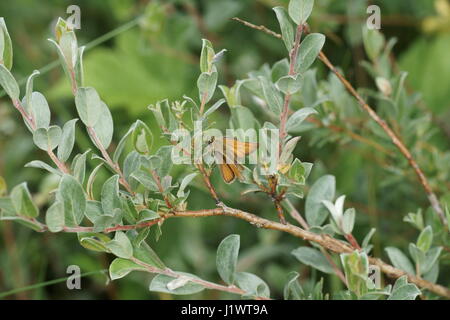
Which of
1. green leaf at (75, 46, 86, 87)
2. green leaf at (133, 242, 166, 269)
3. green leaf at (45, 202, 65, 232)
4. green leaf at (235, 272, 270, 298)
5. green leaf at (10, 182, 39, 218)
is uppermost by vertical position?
green leaf at (75, 46, 86, 87)

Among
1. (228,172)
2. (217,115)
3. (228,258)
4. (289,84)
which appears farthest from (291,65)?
(217,115)

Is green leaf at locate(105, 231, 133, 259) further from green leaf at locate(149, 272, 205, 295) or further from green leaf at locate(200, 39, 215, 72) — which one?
green leaf at locate(200, 39, 215, 72)

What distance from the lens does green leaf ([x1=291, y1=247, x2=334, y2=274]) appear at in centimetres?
80

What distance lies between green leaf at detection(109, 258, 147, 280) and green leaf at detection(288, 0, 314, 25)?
0.31 m

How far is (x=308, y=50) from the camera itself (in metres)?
0.68

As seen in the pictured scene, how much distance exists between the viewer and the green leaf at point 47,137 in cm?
64

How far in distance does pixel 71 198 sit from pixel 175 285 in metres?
0.15

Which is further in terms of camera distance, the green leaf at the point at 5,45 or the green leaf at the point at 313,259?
the green leaf at the point at 313,259

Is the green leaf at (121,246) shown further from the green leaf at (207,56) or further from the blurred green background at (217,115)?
the blurred green background at (217,115)

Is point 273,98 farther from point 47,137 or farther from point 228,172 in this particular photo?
point 47,137

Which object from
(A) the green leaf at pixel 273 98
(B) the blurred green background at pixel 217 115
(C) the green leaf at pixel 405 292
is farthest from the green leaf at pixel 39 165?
(B) the blurred green background at pixel 217 115

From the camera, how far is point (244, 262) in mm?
1281

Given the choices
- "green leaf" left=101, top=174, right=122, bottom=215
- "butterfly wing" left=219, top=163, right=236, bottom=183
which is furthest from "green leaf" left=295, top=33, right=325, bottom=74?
"green leaf" left=101, top=174, right=122, bottom=215

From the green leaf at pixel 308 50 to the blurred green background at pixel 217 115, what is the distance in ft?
1.46
